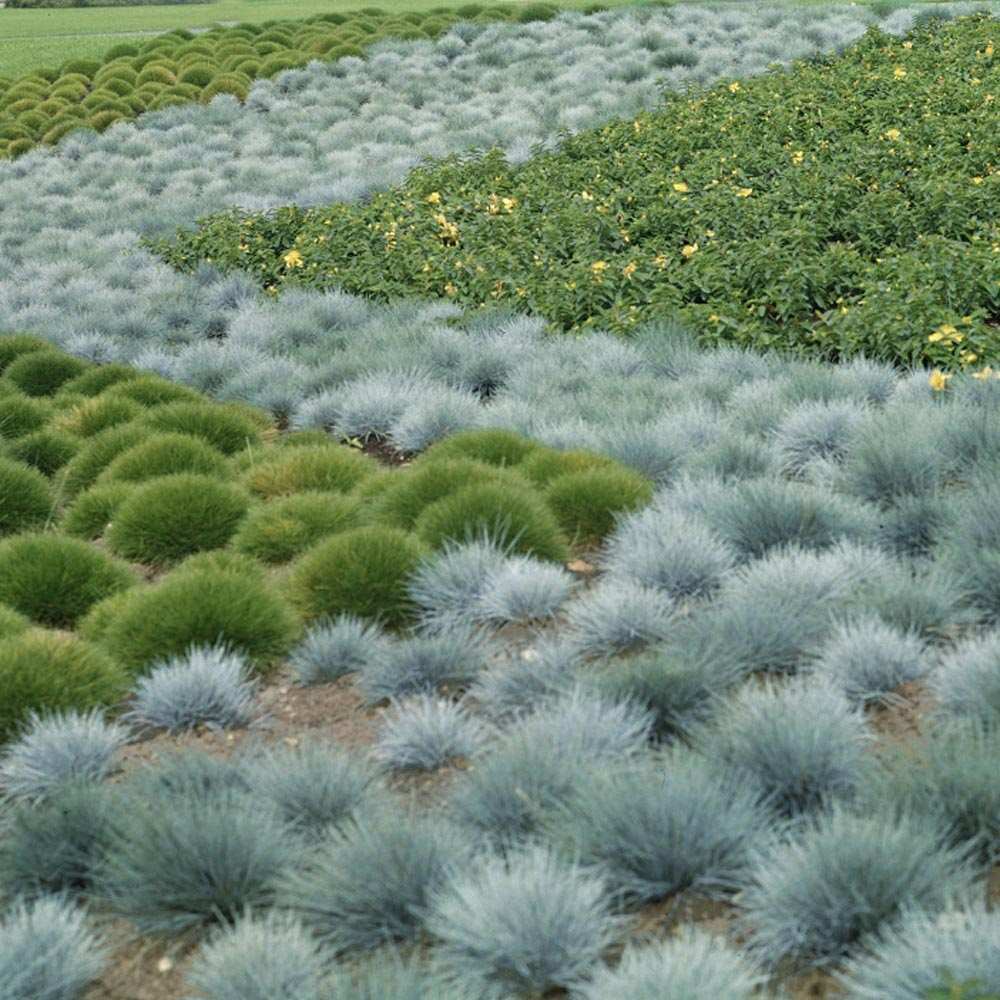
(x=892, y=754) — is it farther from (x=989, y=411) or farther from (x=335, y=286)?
(x=335, y=286)

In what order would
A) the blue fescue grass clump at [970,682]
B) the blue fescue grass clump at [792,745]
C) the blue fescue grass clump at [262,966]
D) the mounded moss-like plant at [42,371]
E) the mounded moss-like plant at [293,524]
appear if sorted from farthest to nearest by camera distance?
the mounded moss-like plant at [42,371] < the mounded moss-like plant at [293,524] < the blue fescue grass clump at [970,682] < the blue fescue grass clump at [792,745] < the blue fescue grass clump at [262,966]

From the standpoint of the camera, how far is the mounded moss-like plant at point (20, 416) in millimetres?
7906

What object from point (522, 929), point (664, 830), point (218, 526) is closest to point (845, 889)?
point (664, 830)

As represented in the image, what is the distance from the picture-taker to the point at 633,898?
3.40 metres

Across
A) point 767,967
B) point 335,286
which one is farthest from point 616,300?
point 767,967

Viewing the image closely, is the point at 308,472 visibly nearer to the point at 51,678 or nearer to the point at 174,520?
the point at 174,520

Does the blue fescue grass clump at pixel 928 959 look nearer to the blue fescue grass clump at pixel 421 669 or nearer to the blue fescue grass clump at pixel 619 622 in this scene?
the blue fescue grass clump at pixel 619 622

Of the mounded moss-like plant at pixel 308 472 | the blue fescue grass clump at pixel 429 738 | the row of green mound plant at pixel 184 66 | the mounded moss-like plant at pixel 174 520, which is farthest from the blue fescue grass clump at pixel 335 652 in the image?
the row of green mound plant at pixel 184 66

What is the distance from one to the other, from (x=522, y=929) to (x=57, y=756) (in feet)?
5.50

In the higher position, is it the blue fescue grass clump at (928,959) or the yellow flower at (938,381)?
the blue fescue grass clump at (928,959)

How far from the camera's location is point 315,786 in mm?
3865

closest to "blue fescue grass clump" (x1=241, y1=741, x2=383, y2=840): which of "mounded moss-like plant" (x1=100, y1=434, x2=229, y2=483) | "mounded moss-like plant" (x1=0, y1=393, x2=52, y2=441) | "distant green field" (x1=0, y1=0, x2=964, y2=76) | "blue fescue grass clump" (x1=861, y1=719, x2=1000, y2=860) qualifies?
"blue fescue grass clump" (x1=861, y1=719, x2=1000, y2=860)

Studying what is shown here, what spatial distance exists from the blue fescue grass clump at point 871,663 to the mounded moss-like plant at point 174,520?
2786 mm

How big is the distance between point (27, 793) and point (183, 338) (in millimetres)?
6201
